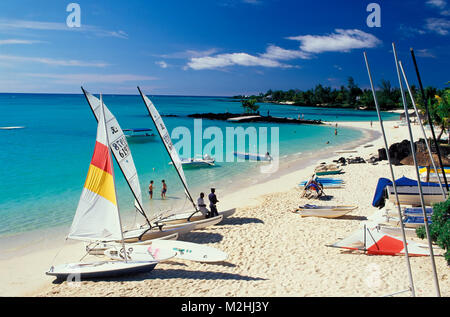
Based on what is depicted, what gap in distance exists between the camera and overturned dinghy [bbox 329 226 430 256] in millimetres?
9672

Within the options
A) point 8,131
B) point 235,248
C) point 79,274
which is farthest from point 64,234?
point 8,131

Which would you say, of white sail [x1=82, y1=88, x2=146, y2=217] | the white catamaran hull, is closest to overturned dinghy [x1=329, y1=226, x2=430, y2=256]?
the white catamaran hull

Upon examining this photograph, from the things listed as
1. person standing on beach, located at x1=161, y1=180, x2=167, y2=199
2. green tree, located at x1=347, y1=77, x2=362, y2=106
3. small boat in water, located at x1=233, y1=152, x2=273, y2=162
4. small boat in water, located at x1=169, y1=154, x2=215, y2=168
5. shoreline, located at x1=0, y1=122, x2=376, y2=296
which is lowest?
shoreline, located at x1=0, y1=122, x2=376, y2=296

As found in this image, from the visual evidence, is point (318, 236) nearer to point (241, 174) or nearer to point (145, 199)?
point (145, 199)

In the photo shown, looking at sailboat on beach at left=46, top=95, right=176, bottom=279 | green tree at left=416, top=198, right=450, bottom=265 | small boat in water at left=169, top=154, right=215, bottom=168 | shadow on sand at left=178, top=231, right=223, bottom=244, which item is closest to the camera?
green tree at left=416, top=198, right=450, bottom=265

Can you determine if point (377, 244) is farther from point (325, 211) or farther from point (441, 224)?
point (325, 211)

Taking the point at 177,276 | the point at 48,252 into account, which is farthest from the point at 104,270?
the point at 48,252

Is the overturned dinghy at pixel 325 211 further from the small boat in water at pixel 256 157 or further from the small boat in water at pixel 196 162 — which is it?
the small boat in water at pixel 256 157

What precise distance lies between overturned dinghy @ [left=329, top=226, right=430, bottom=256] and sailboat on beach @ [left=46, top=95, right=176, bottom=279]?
19.5 ft

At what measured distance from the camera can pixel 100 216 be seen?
9.94 m

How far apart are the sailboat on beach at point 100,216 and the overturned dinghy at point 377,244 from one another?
593 centimetres

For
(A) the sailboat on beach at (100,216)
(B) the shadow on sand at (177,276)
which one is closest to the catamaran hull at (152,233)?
(A) the sailboat on beach at (100,216)

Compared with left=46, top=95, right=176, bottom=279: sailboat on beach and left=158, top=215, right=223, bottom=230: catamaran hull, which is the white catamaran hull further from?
left=158, top=215, right=223, bottom=230: catamaran hull

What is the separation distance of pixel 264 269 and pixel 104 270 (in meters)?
4.78
